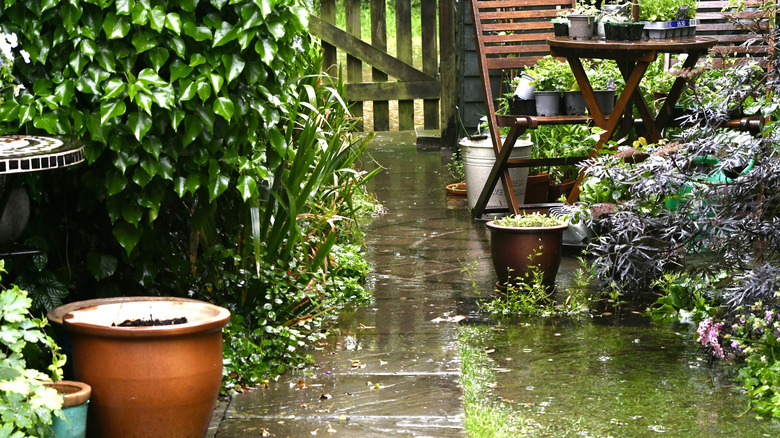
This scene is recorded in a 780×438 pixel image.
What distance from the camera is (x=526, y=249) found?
14.9 feet

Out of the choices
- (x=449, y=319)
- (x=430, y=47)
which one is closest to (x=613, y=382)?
(x=449, y=319)

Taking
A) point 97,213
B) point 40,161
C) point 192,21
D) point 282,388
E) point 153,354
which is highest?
point 192,21

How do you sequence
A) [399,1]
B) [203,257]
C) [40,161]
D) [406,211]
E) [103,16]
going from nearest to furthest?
[40,161]
[103,16]
[203,257]
[406,211]
[399,1]

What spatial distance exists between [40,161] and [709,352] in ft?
8.17

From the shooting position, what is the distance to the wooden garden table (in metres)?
5.24

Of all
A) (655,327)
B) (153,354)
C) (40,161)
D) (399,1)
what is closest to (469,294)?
(655,327)

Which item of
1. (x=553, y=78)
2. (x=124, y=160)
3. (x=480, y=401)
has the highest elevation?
(x=553, y=78)

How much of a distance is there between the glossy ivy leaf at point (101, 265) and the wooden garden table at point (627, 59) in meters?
2.86

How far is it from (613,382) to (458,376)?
0.57m

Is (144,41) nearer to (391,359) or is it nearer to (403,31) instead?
(391,359)

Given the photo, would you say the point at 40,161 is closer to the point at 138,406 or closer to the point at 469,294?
the point at 138,406

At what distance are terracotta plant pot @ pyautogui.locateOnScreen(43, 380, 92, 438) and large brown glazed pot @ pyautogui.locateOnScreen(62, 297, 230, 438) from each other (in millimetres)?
74

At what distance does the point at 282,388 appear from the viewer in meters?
3.52

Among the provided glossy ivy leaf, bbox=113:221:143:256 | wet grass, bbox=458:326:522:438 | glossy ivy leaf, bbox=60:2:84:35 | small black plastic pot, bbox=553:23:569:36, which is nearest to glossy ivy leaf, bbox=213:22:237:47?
glossy ivy leaf, bbox=60:2:84:35
